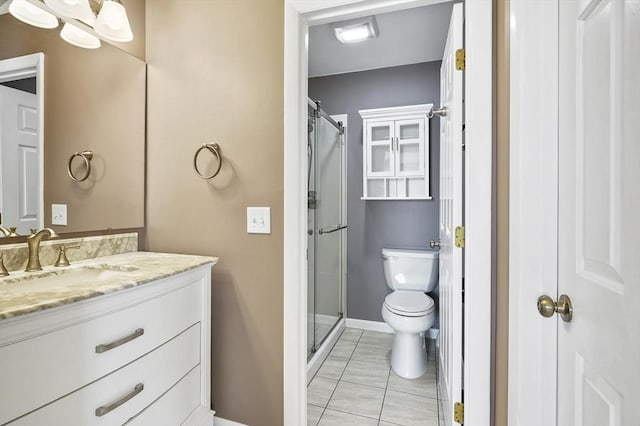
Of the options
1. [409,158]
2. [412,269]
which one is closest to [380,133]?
[409,158]

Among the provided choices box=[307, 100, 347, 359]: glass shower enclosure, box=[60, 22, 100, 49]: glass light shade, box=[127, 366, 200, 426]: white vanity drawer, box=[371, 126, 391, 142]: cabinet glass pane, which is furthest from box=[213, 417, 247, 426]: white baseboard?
box=[371, 126, 391, 142]: cabinet glass pane

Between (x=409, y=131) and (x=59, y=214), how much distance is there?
2.55m

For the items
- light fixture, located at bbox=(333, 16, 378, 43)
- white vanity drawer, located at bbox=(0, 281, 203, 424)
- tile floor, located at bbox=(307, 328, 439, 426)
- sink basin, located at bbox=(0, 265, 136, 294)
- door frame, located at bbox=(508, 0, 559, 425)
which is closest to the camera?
white vanity drawer, located at bbox=(0, 281, 203, 424)

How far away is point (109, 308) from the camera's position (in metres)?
1.02

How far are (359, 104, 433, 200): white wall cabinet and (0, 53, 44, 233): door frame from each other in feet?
7.36

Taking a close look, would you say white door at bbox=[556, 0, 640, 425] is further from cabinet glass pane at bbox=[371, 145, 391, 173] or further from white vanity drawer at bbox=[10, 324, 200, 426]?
cabinet glass pane at bbox=[371, 145, 391, 173]

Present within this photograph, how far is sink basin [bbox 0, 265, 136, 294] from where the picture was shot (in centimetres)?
108

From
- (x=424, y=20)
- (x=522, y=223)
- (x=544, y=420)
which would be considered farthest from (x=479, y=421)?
(x=424, y=20)

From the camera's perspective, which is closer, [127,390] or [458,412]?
[127,390]

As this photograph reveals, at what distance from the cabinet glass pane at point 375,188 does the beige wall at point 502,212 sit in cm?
177

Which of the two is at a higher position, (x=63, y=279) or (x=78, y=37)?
(x=78, y=37)

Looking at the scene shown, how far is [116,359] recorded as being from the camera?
1.04m

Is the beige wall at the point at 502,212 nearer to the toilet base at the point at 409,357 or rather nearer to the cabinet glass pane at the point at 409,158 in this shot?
the toilet base at the point at 409,357

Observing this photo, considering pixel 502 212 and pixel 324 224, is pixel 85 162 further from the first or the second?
pixel 502 212
